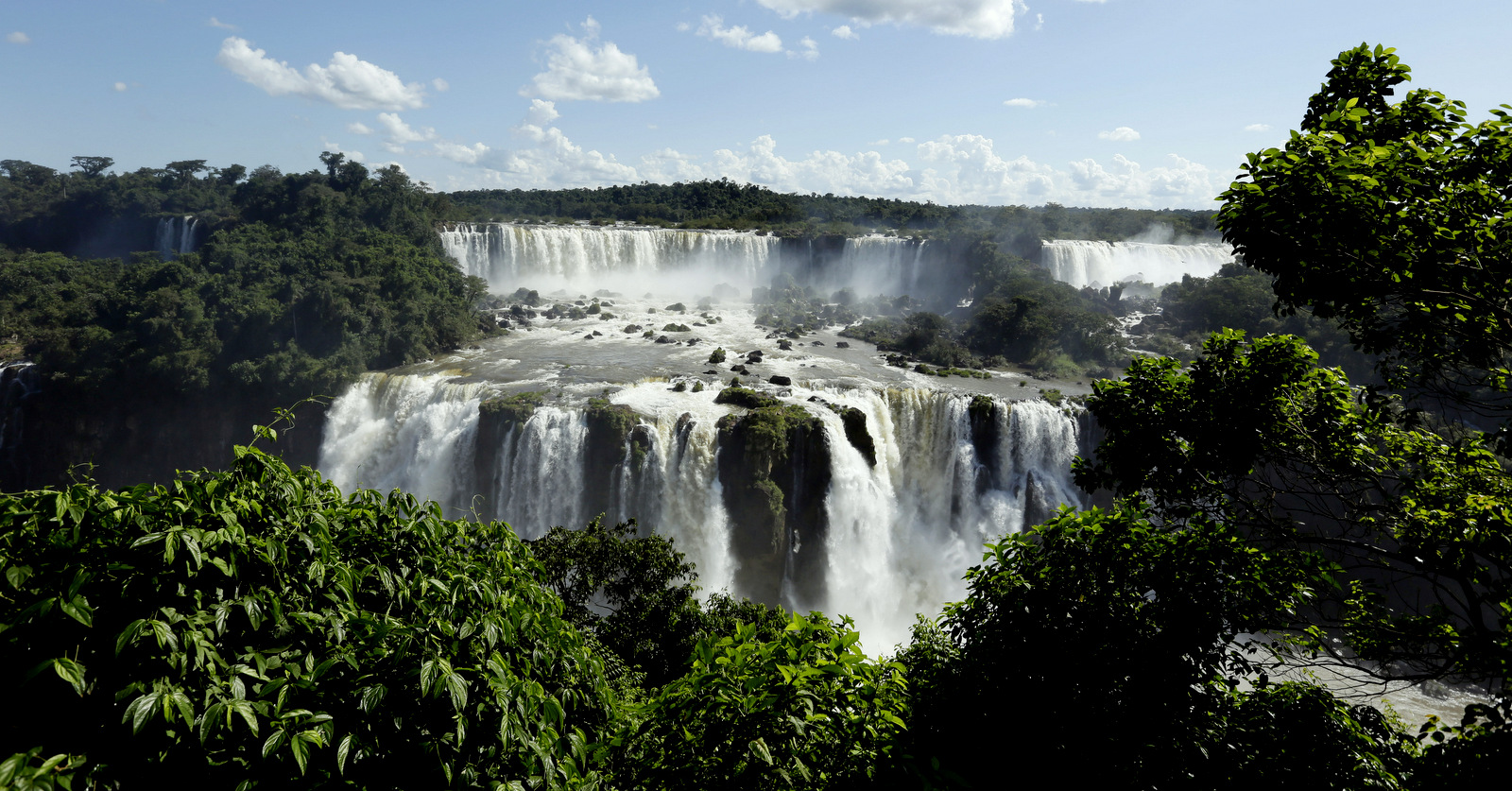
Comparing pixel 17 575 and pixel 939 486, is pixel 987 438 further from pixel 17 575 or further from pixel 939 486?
pixel 17 575

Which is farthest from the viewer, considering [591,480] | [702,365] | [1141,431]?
[702,365]

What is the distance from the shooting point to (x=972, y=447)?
896 inches

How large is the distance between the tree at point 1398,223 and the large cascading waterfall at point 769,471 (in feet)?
50.4

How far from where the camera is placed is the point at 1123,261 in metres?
47.0

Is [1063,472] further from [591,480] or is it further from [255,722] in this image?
[255,722]

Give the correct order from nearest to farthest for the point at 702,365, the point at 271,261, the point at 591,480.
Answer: the point at 591,480
the point at 702,365
the point at 271,261

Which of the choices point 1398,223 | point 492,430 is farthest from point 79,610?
point 492,430

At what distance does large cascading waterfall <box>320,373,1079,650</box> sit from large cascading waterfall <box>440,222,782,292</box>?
19383 millimetres

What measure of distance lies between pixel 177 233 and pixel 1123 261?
62791 millimetres

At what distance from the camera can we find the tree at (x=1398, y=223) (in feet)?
13.6

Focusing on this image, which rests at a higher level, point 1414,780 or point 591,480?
point 1414,780

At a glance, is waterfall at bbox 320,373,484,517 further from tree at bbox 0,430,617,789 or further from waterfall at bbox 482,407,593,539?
tree at bbox 0,430,617,789

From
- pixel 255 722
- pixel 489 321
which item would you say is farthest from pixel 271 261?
pixel 255 722

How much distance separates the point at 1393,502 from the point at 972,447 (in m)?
18.6
